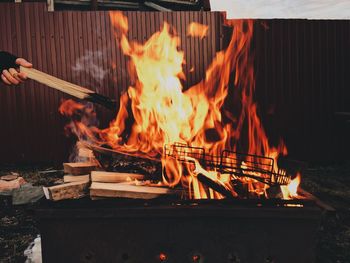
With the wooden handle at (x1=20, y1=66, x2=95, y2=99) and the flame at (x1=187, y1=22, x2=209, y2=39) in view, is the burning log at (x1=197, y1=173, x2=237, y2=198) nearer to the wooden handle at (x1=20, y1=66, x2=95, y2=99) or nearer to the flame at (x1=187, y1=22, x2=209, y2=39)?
the wooden handle at (x1=20, y1=66, x2=95, y2=99)

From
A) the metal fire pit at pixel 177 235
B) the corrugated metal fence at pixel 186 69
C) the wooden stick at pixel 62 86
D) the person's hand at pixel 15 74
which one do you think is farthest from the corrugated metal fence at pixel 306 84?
the person's hand at pixel 15 74

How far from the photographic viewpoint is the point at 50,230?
2.53m

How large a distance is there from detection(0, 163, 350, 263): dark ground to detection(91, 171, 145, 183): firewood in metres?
1.70

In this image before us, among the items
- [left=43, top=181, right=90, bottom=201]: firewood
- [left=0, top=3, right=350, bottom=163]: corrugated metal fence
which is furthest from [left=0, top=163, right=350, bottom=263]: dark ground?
[left=43, top=181, right=90, bottom=201]: firewood

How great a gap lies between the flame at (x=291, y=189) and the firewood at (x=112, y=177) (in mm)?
1307

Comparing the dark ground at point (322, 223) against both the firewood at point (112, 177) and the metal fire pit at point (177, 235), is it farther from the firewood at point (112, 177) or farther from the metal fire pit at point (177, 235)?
the firewood at point (112, 177)

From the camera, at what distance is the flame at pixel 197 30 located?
8328mm

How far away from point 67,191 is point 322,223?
12.3ft

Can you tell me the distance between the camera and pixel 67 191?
2.67m

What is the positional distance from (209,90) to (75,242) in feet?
21.6

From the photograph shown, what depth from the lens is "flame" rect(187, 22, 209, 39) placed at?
8.33m

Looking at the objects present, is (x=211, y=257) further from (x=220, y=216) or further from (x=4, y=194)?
(x=4, y=194)

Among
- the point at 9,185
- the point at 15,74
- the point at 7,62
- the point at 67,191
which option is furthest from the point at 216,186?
the point at 9,185

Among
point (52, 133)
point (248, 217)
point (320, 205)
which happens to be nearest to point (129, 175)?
point (248, 217)
